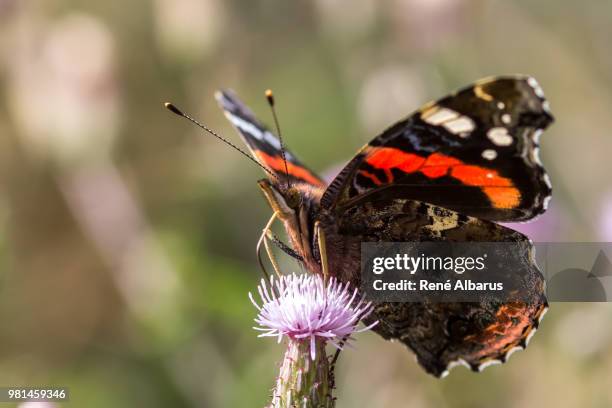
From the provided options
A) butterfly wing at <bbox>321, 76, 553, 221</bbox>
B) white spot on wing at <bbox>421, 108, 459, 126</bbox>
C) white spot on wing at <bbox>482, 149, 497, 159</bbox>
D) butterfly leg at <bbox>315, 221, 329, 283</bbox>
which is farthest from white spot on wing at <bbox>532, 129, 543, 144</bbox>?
butterfly leg at <bbox>315, 221, 329, 283</bbox>

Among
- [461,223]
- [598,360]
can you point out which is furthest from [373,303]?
[598,360]

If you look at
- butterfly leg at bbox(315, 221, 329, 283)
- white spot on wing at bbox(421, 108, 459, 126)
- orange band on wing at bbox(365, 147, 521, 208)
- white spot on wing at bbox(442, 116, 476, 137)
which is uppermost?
white spot on wing at bbox(421, 108, 459, 126)

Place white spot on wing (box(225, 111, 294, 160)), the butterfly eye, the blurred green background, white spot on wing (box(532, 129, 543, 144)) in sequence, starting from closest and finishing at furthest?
white spot on wing (box(532, 129, 543, 144))
the butterfly eye
white spot on wing (box(225, 111, 294, 160))
the blurred green background

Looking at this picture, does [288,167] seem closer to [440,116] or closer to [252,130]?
[252,130]

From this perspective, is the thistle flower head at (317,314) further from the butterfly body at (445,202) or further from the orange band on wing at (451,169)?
the orange band on wing at (451,169)

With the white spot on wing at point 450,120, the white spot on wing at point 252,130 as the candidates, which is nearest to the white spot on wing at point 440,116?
the white spot on wing at point 450,120

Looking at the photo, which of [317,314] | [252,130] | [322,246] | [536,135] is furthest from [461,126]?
[252,130]

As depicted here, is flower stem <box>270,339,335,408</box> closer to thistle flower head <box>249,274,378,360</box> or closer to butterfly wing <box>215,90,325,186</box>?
thistle flower head <box>249,274,378,360</box>
